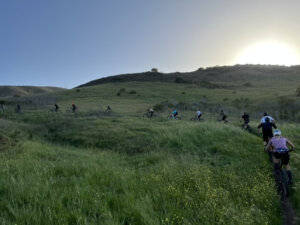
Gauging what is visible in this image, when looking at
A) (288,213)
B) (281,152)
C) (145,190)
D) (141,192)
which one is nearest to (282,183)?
(281,152)

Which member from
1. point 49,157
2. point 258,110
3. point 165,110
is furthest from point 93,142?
point 258,110

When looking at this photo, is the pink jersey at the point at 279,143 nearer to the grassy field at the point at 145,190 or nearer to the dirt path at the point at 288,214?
the grassy field at the point at 145,190

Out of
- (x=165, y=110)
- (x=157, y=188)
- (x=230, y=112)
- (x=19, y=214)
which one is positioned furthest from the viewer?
(x=165, y=110)

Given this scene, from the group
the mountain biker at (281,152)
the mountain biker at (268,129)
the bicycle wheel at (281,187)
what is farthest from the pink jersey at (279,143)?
the mountain biker at (268,129)

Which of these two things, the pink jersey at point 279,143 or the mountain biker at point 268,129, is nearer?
the pink jersey at point 279,143

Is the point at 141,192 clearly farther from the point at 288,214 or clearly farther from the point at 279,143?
the point at 279,143

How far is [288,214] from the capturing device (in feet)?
Result: 19.2

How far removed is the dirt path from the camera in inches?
217

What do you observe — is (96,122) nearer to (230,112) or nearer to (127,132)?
(127,132)

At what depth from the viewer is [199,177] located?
7418mm

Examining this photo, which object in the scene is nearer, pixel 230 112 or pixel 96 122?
pixel 96 122

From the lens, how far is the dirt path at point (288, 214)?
5508mm

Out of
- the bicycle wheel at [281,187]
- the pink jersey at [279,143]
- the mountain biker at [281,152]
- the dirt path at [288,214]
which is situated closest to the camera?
the dirt path at [288,214]

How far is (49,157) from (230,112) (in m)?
26.0
